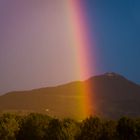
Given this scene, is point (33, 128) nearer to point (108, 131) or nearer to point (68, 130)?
point (68, 130)

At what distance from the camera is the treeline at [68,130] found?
89.6 m

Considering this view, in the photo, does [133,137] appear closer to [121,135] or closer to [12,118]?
[121,135]

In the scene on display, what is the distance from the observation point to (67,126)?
92688 millimetres

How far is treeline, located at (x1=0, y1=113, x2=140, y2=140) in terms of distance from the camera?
294 ft

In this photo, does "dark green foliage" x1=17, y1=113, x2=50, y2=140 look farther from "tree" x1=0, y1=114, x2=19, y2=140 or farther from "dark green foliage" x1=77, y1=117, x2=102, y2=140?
"dark green foliage" x1=77, y1=117, x2=102, y2=140

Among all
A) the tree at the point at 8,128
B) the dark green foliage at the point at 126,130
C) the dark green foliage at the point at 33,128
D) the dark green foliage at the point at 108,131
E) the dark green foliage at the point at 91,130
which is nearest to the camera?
the dark green foliage at the point at 126,130

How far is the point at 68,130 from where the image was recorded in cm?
9138

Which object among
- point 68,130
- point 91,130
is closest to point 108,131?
point 91,130

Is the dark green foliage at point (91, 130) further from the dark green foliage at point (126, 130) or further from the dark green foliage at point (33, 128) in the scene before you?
the dark green foliage at point (33, 128)

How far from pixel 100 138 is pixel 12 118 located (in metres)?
25.4

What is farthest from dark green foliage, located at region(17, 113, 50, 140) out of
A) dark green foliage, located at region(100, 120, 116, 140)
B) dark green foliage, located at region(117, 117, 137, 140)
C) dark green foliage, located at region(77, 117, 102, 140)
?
dark green foliage, located at region(117, 117, 137, 140)

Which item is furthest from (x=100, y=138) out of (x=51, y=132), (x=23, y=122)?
(x=23, y=122)

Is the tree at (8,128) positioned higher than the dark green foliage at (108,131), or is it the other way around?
the tree at (8,128)

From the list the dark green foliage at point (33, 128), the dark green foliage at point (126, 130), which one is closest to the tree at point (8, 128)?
the dark green foliage at point (33, 128)
